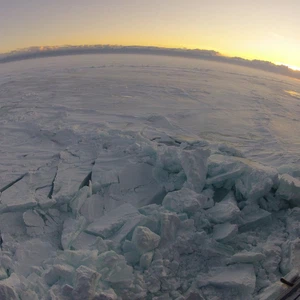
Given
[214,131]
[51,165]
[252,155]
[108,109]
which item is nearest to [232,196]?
[252,155]

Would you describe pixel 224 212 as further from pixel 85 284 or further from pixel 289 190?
→ pixel 85 284

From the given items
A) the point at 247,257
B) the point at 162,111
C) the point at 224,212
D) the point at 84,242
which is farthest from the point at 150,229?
the point at 162,111

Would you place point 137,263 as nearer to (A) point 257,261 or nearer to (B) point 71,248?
(B) point 71,248

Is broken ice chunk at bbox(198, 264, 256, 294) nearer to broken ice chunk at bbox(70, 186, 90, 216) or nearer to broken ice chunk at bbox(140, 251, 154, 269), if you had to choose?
broken ice chunk at bbox(140, 251, 154, 269)

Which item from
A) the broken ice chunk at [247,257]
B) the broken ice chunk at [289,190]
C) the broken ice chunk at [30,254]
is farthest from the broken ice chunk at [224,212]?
the broken ice chunk at [30,254]

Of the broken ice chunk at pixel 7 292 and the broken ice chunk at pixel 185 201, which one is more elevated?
the broken ice chunk at pixel 185 201

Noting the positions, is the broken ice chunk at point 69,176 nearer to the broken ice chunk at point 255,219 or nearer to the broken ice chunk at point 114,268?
the broken ice chunk at point 114,268
